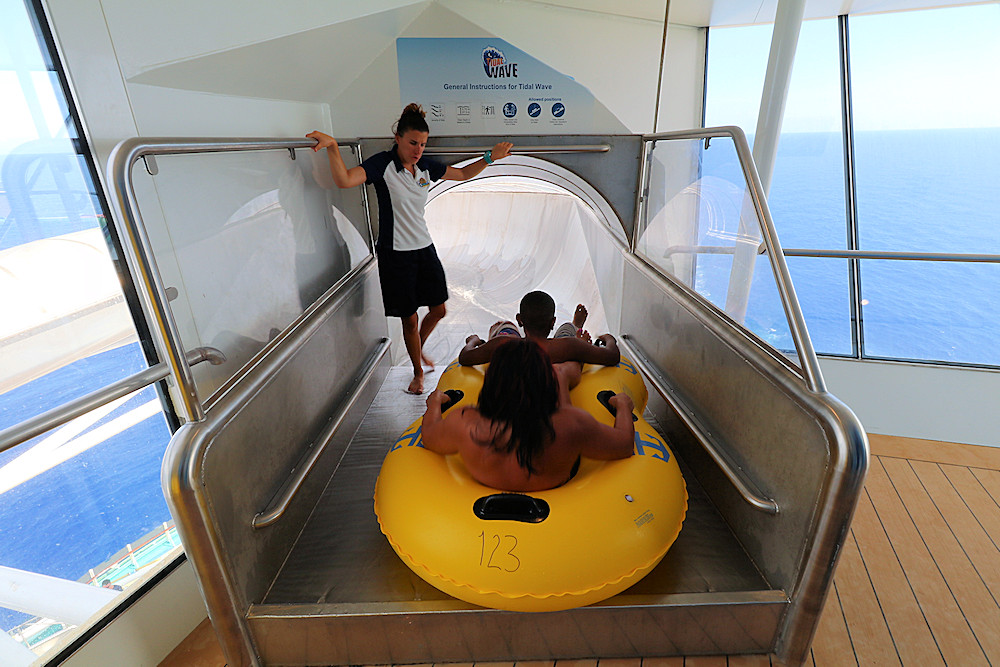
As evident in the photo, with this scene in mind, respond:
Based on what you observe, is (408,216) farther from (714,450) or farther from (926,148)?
(926,148)

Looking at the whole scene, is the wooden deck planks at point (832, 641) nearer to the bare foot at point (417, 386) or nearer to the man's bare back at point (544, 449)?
the man's bare back at point (544, 449)

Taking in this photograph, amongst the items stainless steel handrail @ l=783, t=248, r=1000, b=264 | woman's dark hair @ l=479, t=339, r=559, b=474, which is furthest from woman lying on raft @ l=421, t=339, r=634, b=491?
stainless steel handrail @ l=783, t=248, r=1000, b=264

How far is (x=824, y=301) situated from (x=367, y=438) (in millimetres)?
4123

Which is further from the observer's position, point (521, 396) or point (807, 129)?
point (807, 129)

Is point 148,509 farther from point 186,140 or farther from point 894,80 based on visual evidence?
point 894,80

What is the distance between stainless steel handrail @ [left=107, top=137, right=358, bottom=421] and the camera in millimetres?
1238

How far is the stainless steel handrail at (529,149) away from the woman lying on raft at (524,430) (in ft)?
6.65

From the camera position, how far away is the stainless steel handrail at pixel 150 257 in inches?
48.8

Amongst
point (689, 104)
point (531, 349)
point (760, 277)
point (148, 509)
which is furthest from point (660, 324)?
point (689, 104)

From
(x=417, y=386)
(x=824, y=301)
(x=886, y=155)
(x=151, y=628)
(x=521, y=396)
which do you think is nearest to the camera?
(x=521, y=396)

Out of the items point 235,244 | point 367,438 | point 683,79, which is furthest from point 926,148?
point 235,244

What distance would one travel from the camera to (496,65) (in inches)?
127

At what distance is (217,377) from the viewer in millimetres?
1766

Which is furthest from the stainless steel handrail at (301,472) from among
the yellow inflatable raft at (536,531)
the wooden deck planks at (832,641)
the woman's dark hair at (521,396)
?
the wooden deck planks at (832,641)
